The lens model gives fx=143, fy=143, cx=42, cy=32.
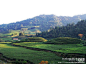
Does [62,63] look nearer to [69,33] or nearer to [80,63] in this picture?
[80,63]

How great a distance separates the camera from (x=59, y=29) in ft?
337

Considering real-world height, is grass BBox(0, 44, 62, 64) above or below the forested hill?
below

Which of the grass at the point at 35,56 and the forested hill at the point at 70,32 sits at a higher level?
the forested hill at the point at 70,32

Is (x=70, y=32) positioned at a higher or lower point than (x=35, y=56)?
higher

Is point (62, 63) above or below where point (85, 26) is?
below

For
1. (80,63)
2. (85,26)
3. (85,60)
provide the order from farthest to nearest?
(85,26), (85,60), (80,63)

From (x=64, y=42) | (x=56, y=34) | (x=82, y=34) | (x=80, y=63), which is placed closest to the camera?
(x=80, y=63)

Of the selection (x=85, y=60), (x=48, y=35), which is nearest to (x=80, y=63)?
(x=85, y=60)

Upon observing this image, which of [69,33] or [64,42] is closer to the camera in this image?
[64,42]

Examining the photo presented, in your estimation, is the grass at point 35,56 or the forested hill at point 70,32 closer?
the grass at point 35,56

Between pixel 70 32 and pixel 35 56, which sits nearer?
pixel 35 56

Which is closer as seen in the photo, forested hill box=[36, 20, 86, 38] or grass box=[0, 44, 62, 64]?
grass box=[0, 44, 62, 64]

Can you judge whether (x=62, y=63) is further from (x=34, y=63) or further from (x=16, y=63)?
(x=16, y=63)

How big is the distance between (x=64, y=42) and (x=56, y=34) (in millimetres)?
34215
